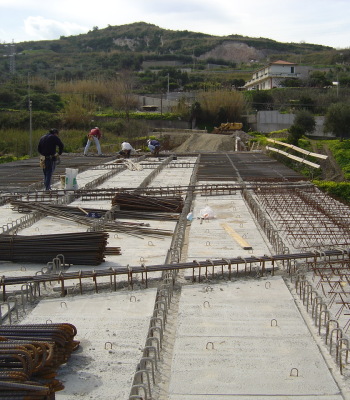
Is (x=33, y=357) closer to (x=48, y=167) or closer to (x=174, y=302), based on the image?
(x=174, y=302)

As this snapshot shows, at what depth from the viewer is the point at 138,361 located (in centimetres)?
354

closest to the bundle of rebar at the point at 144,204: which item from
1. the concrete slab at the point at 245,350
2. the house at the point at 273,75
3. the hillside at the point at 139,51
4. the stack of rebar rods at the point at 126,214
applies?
the stack of rebar rods at the point at 126,214

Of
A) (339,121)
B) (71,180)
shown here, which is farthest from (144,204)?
(339,121)

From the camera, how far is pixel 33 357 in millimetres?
2961

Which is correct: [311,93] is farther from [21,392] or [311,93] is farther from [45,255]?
[21,392]

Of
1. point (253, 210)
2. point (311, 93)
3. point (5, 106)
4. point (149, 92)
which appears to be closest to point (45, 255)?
point (253, 210)

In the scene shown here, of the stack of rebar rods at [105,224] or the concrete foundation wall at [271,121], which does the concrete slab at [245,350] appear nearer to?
the stack of rebar rods at [105,224]

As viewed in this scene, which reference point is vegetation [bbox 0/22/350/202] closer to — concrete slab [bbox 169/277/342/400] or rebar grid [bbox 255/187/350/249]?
rebar grid [bbox 255/187/350/249]

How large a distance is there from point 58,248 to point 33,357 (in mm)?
2671

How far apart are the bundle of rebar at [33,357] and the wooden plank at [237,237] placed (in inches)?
120

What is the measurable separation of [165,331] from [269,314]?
0.87 meters

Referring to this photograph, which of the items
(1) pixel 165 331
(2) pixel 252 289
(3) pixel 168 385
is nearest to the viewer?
(3) pixel 168 385

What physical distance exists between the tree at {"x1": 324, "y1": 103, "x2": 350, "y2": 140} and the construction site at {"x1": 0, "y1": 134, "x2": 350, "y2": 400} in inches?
653

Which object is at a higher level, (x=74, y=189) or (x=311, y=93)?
(x=311, y=93)
